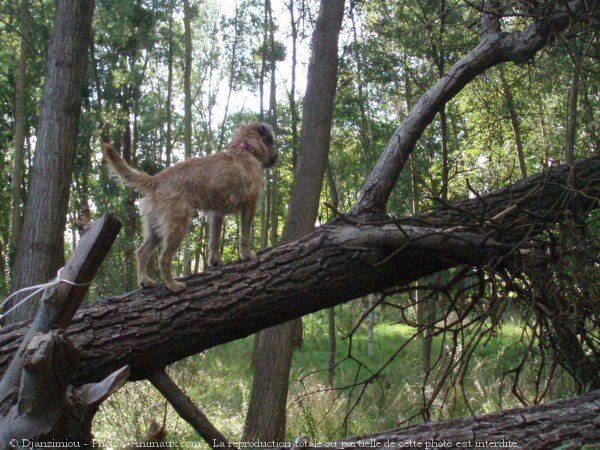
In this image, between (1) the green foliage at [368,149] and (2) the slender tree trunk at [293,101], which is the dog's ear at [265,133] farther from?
(2) the slender tree trunk at [293,101]

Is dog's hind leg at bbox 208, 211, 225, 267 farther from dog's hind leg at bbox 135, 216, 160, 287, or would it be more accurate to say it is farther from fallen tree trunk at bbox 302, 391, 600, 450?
fallen tree trunk at bbox 302, 391, 600, 450

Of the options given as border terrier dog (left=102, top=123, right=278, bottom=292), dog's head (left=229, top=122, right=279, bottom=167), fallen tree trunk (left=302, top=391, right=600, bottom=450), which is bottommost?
fallen tree trunk (left=302, top=391, right=600, bottom=450)

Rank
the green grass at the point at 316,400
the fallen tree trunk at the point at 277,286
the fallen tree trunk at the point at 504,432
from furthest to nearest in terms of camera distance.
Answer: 1. the green grass at the point at 316,400
2. the fallen tree trunk at the point at 277,286
3. the fallen tree trunk at the point at 504,432

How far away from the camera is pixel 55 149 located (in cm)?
Result: 696

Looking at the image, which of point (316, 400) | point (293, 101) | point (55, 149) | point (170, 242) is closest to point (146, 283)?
point (170, 242)

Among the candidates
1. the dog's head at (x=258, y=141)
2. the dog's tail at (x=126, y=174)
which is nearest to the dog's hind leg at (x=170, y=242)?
the dog's tail at (x=126, y=174)

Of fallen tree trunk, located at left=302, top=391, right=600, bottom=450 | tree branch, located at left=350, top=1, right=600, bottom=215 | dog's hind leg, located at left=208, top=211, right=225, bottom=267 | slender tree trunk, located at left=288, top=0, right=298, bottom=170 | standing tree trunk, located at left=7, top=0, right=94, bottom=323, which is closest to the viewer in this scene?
fallen tree trunk, located at left=302, top=391, right=600, bottom=450

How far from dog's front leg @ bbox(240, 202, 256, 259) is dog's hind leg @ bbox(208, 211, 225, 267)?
0.29 meters

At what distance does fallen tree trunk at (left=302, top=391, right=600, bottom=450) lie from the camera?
3703mm

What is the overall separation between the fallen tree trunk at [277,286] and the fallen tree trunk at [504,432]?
1.28 meters

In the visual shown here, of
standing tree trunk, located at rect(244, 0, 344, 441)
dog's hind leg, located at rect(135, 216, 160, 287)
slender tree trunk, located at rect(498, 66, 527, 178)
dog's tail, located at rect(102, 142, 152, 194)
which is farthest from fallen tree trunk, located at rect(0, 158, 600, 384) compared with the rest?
slender tree trunk, located at rect(498, 66, 527, 178)

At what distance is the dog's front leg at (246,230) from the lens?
5.29 metres

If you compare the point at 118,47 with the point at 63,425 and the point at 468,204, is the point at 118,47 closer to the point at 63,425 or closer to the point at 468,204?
the point at 468,204

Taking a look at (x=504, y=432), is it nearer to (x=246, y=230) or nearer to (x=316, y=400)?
(x=246, y=230)
